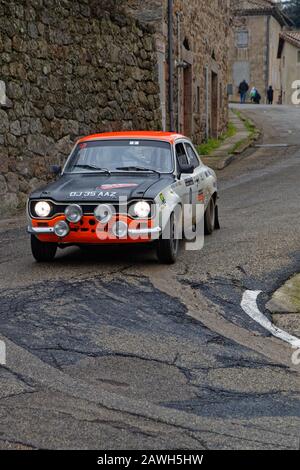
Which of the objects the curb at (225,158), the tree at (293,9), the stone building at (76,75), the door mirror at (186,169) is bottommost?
the curb at (225,158)

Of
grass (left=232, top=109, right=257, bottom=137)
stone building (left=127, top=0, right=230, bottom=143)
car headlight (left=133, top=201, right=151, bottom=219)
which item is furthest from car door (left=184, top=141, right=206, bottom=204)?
grass (left=232, top=109, right=257, bottom=137)

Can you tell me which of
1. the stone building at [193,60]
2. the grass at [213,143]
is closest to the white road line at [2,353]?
the stone building at [193,60]

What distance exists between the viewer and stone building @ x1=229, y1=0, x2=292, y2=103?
73500 mm

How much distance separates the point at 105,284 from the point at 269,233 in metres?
3.71

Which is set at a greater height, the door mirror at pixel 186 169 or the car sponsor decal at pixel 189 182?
the door mirror at pixel 186 169

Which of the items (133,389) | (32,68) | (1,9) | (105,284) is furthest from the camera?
(32,68)

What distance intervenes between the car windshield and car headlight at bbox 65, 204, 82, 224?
3.65ft

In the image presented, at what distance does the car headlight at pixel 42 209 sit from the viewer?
8445 millimetres

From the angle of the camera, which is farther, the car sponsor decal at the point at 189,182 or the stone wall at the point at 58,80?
the stone wall at the point at 58,80

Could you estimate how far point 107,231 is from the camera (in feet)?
27.0

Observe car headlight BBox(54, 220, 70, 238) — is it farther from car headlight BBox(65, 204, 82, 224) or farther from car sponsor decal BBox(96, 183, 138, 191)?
car sponsor decal BBox(96, 183, 138, 191)

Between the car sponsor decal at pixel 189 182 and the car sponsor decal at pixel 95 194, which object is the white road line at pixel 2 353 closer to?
the car sponsor decal at pixel 95 194
